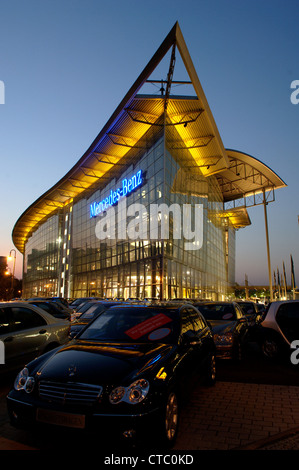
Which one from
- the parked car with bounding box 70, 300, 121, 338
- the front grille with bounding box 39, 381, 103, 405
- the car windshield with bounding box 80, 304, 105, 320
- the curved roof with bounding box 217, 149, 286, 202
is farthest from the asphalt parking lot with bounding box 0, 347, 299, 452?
the curved roof with bounding box 217, 149, 286, 202

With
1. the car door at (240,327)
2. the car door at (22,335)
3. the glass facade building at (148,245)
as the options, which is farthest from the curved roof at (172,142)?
the car door at (22,335)

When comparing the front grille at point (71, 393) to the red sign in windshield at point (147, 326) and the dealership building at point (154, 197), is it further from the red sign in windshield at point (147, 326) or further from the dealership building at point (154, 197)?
the dealership building at point (154, 197)

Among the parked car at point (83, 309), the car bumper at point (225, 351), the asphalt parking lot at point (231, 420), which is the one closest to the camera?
the asphalt parking lot at point (231, 420)

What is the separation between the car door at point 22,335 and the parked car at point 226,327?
421cm

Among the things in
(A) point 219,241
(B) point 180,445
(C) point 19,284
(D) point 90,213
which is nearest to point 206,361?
(B) point 180,445

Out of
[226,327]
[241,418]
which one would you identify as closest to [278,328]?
[226,327]

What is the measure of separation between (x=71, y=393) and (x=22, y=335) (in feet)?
10.5

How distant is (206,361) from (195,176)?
31.9 metres

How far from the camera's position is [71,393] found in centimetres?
329

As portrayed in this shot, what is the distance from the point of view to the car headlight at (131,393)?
3.21m

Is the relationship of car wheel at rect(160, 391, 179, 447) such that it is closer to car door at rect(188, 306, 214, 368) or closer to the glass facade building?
car door at rect(188, 306, 214, 368)

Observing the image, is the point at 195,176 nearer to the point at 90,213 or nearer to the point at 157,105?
the point at 157,105

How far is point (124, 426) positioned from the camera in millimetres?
3062

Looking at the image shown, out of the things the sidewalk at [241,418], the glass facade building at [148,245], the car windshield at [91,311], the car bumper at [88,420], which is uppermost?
the glass facade building at [148,245]
